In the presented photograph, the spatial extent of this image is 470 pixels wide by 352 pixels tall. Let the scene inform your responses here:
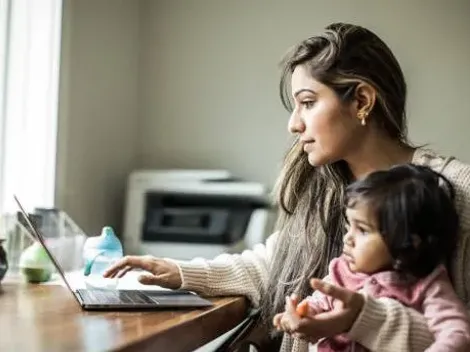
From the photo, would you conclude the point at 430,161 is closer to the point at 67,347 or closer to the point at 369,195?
the point at 369,195

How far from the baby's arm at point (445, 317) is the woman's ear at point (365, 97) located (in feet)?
1.19

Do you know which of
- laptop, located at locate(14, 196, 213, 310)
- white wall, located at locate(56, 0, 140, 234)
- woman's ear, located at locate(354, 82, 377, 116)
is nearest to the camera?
Result: laptop, located at locate(14, 196, 213, 310)

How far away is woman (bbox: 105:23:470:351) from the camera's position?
1.50 metres

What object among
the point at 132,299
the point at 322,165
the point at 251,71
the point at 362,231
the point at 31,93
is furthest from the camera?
the point at 251,71

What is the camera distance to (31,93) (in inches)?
90.0

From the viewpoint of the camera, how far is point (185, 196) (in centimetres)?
249

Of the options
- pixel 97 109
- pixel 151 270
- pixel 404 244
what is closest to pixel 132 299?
pixel 151 270

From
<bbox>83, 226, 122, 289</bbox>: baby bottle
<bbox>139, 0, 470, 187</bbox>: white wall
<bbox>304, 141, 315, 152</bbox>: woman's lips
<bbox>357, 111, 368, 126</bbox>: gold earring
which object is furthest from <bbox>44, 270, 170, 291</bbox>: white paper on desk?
<bbox>139, 0, 470, 187</bbox>: white wall

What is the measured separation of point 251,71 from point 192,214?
22.2 inches

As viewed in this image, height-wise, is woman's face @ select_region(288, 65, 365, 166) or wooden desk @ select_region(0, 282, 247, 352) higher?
woman's face @ select_region(288, 65, 365, 166)

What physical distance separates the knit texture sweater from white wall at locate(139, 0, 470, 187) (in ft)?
3.17

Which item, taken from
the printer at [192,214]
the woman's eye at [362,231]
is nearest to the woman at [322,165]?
the woman's eye at [362,231]

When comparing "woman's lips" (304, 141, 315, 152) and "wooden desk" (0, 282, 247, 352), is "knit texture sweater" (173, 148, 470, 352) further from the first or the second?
"woman's lips" (304, 141, 315, 152)

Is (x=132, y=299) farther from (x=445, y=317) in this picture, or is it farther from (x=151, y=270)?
(x=445, y=317)
